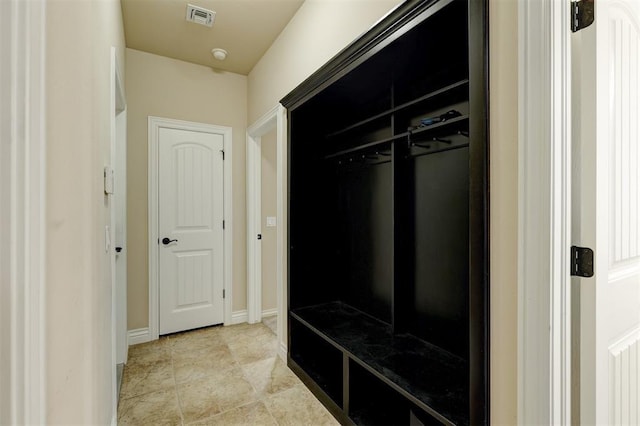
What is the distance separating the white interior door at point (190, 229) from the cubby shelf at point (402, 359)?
1372mm

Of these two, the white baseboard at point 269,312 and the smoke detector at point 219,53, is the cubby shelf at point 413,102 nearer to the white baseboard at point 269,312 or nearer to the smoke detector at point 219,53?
the smoke detector at point 219,53

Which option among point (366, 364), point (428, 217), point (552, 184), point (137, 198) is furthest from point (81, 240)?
point (137, 198)

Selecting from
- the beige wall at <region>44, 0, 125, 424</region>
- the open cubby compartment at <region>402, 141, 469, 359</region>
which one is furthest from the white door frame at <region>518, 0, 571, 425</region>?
the beige wall at <region>44, 0, 125, 424</region>

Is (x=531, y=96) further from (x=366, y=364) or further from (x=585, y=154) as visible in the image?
(x=366, y=364)

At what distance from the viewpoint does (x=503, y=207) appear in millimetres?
1065

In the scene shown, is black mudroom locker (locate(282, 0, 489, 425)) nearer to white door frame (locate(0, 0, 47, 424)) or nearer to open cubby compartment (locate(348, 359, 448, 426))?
open cubby compartment (locate(348, 359, 448, 426))

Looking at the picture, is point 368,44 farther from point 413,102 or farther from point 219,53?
point 219,53

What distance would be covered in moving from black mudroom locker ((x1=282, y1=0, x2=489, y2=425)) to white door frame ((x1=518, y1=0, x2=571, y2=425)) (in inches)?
5.2

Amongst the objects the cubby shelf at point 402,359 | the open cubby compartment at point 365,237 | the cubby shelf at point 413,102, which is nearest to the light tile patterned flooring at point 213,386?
the cubby shelf at point 402,359

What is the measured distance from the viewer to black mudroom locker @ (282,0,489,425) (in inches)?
47.6

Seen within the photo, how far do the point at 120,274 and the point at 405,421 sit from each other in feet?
7.92

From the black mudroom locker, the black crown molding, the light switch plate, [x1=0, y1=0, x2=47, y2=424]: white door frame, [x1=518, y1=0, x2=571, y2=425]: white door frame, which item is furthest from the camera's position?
the light switch plate

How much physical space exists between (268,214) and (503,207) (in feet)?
9.31

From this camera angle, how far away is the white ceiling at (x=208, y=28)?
7.88 feet
